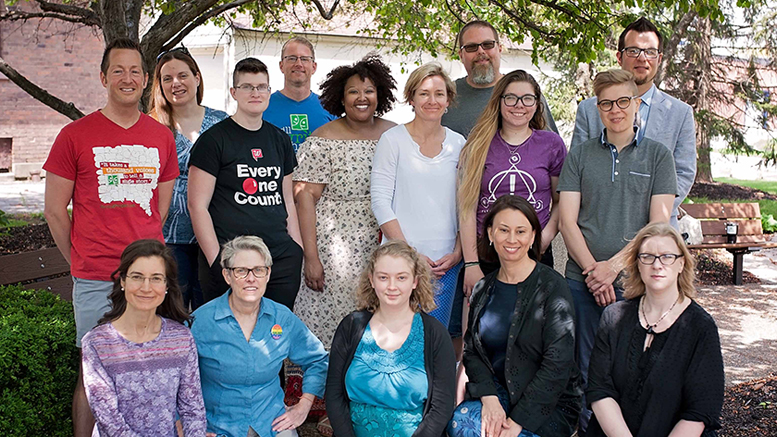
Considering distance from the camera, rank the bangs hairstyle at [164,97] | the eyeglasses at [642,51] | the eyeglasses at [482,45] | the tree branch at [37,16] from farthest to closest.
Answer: the tree branch at [37,16] → the eyeglasses at [482,45] → the bangs hairstyle at [164,97] → the eyeglasses at [642,51]

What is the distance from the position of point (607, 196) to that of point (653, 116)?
28.6 inches

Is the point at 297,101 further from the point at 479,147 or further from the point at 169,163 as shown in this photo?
the point at 479,147

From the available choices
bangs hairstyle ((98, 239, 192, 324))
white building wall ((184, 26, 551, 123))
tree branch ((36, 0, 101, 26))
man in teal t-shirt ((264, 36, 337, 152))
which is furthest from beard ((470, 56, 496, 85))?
white building wall ((184, 26, 551, 123))

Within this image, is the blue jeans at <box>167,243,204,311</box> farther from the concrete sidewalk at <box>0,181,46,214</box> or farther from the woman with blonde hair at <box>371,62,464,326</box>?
the concrete sidewalk at <box>0,181,46,214</box>

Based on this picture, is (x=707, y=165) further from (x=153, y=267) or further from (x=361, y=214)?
(x=153, y=267)

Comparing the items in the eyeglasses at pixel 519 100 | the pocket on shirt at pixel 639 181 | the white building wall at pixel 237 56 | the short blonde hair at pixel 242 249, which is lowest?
the short blonde hair at pixel 242 249

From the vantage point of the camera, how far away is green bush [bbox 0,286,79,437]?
11.6 ft

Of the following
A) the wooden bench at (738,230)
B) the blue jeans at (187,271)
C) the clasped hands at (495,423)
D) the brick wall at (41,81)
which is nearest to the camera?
the clasped hands at (495,423)

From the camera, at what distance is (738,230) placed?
9.61 m

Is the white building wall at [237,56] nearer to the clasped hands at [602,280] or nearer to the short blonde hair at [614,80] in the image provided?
the short blonde hair at [614,80]

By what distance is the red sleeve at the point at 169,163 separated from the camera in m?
3.87

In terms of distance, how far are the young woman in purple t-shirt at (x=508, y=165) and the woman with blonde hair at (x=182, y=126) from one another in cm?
170

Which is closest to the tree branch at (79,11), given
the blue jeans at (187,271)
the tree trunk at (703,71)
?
the blue jeans at (187,271)

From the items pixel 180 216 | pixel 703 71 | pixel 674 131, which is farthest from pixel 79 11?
pixel 703 71
